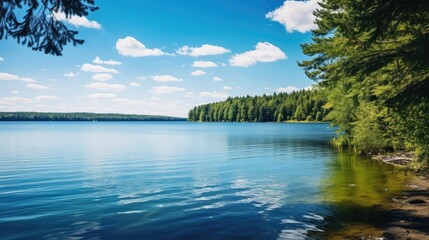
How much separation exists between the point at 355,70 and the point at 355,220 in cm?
646

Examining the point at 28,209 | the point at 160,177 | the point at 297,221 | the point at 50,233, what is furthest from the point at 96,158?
the point at 297,221

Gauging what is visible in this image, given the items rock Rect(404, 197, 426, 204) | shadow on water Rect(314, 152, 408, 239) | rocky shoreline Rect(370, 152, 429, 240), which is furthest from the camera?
rock Rect(404, 197, 426, 204)

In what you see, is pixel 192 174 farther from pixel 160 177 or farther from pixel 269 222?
pixel 269 222

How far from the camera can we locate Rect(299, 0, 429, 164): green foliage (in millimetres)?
10484

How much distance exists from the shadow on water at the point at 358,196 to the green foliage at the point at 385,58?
3.41 metres

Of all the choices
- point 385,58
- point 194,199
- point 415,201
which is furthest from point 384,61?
point 194,199

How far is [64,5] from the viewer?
8102mm

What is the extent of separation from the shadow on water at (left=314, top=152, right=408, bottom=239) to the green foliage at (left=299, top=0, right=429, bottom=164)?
3.41 meters

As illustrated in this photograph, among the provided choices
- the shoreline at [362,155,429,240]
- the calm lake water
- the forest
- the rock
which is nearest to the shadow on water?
the calm lake water

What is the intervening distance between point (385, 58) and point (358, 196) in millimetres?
9989

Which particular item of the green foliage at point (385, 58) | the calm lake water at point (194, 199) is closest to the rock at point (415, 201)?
the calm lake water at point (194, 199)

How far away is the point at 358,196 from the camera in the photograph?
64.3ft

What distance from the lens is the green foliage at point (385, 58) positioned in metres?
10.5

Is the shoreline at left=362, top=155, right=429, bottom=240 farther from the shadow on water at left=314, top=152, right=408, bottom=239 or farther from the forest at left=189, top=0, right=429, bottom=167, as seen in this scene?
the forest at left=189, top=0, right=429, bottom=167
